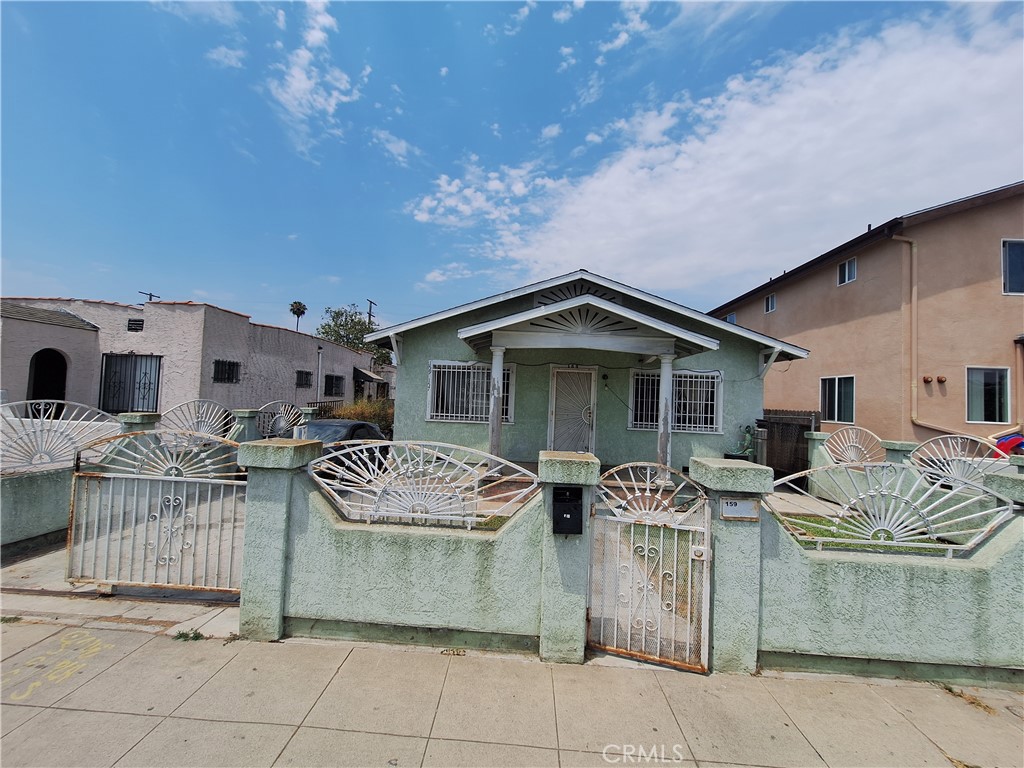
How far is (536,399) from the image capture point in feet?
30.5

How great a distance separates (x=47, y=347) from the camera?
1105cm

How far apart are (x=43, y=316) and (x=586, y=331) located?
566 inches

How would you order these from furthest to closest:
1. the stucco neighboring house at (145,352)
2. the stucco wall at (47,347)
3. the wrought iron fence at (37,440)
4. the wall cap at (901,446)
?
the stucco neighboring house at (145,352) < the stucco wall at (47,347) < the wall cap at (901,446) < the wrought iron fence at (37,440)

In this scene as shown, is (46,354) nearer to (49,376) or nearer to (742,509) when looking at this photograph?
(49,376)

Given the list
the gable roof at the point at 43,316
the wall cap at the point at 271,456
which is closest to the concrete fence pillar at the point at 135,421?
the wall cap at the point at 271,456

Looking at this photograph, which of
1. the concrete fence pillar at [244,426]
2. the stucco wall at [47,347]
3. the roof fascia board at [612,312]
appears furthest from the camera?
the stucco wall at [47,347]

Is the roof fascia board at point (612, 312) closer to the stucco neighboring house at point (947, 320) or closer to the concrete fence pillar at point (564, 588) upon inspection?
the concrete fence pillar at point (564, 588)

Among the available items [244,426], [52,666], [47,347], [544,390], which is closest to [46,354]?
[47,347]

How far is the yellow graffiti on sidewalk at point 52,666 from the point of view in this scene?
2.80 metres

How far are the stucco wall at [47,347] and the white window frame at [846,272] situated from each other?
21.7 meters

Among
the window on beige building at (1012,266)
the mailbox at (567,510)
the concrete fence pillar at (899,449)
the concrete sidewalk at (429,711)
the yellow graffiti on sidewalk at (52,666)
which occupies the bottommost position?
the yellow graffiti on sidewalk at (52,666)

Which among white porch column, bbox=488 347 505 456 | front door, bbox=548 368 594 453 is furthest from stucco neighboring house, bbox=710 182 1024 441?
white porch column, bbox=488 347 505 456

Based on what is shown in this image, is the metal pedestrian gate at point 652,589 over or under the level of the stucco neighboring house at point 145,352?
under

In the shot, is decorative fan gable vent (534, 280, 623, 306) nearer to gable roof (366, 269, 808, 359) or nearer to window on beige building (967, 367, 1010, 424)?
gable roof (366, 269, 808, 359)
